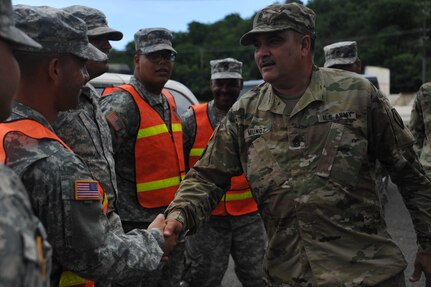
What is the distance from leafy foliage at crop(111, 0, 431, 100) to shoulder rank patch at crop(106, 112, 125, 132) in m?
45.3

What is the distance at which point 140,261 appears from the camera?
2107mm

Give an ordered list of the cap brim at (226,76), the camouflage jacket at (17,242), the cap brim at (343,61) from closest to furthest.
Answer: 1. the camouflage jacket at (17,242)
2. the cap brim at (226,76)
3. the cap brim at (343,61)

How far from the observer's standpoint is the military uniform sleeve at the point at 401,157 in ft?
8.48

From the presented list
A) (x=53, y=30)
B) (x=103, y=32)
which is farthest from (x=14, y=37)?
(x=103, y=32)

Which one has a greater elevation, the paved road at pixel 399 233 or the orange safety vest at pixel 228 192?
the orange safety vest at pixel 228 192

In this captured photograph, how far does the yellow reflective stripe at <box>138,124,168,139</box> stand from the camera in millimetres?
3781

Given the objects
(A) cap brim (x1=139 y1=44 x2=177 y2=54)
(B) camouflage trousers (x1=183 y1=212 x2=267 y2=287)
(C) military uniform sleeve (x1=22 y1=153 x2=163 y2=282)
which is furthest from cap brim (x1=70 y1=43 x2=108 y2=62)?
(B) camouflage trousers (x1=183 y1=212 x2=267 y2=287)

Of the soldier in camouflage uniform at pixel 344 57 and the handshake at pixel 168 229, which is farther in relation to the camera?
the soldier in camouflage uniform at pixel 344 57

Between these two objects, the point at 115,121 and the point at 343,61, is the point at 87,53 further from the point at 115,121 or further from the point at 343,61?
the point at 343,61

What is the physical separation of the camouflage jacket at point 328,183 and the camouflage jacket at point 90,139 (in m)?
0.39

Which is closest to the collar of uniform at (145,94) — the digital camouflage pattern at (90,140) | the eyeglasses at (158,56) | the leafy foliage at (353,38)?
the eyeglasses at (158,56)

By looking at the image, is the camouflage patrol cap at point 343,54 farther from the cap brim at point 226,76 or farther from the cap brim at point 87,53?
the cap brim at point 87,53

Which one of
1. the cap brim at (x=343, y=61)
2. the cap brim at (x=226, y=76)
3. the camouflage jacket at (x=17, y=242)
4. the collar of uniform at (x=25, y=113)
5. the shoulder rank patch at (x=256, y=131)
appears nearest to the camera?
the camouflage jacket at (x=17, y=242)

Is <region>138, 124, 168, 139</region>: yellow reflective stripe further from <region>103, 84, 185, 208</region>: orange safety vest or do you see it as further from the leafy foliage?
the leafy foliage
